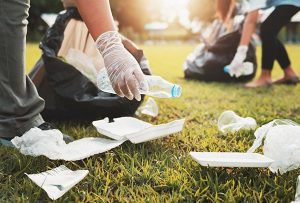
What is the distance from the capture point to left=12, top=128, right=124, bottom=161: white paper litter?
1.66 metres

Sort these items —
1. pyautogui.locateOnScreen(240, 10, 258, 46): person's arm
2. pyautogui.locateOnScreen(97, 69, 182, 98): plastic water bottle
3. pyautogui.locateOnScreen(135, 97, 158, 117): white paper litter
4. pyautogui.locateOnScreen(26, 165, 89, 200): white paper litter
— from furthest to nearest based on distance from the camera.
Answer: pyautogui.locateOnScreen(240, 10, 258, 46): person's arm → pyautogui.locateOnScreen(135, 97, 158, 117): white paper litter → pyautogui.locateOnScreen(97, 69, 182, 98): plastic water bottle → pyautogui.locateOnScreen(26, 165, 89, 200): white paper litter

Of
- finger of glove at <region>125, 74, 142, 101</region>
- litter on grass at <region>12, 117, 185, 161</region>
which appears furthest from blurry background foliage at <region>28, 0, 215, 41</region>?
finger of glove at <region>125, 74, 142, 101</region>

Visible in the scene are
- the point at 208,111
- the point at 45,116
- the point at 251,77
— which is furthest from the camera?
the point at 251,77

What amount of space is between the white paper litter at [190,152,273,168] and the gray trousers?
82 centimetres

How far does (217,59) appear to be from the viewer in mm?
4547

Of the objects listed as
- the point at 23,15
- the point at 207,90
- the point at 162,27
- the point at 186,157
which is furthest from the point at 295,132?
the point at 162,27

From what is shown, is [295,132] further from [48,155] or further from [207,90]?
[207,90]

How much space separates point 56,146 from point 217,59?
10.2 ft

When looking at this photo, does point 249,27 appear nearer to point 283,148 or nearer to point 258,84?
point 258,84

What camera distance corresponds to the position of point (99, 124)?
2045mm

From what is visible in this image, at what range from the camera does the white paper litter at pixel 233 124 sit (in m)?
2.15

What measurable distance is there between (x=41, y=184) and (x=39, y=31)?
1695 centimetres

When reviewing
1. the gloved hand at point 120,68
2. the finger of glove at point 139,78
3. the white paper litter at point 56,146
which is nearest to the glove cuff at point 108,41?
the gloved hand at point 120,68

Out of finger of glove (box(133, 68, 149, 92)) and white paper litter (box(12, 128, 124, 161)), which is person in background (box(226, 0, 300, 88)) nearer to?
white paper litter (box(12, 128, 124, 161))
